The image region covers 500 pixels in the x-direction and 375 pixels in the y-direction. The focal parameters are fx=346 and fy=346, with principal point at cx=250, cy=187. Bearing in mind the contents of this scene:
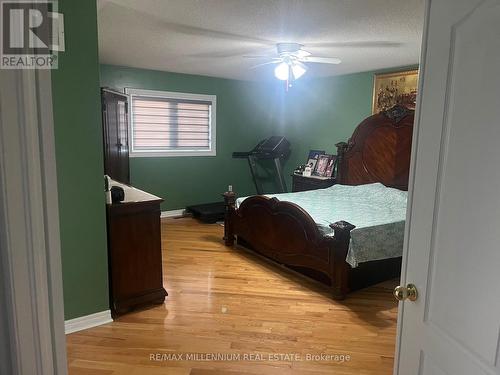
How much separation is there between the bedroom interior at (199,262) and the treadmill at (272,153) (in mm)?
1189

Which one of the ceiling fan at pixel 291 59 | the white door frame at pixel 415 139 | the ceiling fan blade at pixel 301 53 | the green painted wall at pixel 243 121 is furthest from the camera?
the green painted wall at pixel 243 121

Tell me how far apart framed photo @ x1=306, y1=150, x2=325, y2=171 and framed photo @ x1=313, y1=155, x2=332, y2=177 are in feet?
0.21

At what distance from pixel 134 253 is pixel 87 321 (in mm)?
557

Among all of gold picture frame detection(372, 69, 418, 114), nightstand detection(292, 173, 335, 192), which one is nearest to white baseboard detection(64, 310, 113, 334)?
nightstand detection(292, 173, 335, 192)

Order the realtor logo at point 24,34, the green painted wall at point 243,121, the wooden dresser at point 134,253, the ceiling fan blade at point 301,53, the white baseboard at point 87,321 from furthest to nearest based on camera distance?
the green painted wall at point 243,121 < the ceiling fan blade at point 301,53 < the wooden dresser at point 134,253 < the white baseboard at point 87,321 < the realtor logo at point 24,34

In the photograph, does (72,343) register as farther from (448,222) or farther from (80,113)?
(448,222)

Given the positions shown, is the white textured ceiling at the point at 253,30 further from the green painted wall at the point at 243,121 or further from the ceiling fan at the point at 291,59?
the green painted wall at the point at 243,121

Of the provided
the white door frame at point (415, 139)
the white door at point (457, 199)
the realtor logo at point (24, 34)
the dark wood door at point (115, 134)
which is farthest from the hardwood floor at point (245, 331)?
the realtor logo at point (24, 34)

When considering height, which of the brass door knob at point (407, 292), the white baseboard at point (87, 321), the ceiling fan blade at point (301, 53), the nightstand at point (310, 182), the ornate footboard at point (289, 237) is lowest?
the white baseboard at point (87, 321)

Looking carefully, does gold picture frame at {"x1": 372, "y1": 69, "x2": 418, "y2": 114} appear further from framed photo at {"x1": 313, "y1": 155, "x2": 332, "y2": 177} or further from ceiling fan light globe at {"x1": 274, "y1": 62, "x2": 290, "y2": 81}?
ceiling fan light globe at {"x1": 274, "y1": 62, "x2": 290, "y2": 81}

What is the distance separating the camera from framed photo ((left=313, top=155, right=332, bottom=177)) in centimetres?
536

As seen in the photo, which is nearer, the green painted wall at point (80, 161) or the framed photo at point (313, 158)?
the green painted wall at point (80, 161)

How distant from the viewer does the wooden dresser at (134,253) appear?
2559mm

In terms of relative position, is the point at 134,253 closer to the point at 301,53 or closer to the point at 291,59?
the point at 291,59
